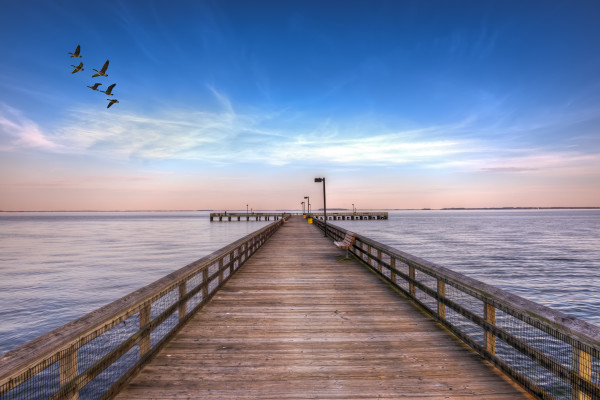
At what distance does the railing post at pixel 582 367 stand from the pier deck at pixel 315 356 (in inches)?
24.9

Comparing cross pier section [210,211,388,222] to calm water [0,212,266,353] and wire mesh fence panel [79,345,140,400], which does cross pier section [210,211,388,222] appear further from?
wire mesh fence panel [79,345,140,400]

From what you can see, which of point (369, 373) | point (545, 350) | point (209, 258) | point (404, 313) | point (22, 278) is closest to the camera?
point (369, 373)

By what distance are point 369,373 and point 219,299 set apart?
375 centimetres

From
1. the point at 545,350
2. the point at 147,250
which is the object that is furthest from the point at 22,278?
the point at 545,350

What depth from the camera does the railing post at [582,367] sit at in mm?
2545

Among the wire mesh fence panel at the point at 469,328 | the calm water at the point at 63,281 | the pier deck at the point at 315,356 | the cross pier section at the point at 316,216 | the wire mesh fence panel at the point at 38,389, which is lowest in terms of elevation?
the calm water at the point at 63,281

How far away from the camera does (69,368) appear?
2422 mm

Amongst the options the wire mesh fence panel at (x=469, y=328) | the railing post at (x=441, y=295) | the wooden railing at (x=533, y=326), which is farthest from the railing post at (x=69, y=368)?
the wire mesh fence panel at (x=469, y=328)

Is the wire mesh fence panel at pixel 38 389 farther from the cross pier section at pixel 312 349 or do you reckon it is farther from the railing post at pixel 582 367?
the railing post at pixel 582 367

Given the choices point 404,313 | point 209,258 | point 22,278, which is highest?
point 209,258

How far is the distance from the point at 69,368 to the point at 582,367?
3.91 m

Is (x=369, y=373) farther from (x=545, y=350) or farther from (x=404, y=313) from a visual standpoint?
(x=545, y=350)

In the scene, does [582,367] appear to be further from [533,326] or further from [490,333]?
[490,333]

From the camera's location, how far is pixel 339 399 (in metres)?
3.05
